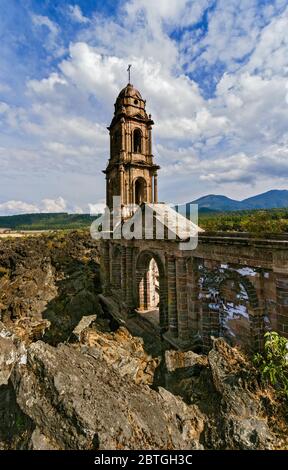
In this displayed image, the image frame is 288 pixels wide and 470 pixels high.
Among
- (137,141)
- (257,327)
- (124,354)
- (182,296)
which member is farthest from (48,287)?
→ (257,327)

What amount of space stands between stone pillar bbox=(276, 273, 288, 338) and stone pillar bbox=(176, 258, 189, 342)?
4.91m

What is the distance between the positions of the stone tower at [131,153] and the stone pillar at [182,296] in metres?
11.3

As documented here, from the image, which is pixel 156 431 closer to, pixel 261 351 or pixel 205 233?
pixel 261 351

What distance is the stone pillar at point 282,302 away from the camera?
7703 millimetres

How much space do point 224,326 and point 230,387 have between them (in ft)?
16.3

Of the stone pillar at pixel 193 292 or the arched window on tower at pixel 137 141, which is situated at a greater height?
the arched window on tower at pixel 137 141

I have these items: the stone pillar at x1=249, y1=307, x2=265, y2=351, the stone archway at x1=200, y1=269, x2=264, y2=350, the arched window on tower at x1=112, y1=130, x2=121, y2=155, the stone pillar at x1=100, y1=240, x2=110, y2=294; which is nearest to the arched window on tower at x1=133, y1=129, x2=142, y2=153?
the arched window on tower at x1=112, y1=130, x2=121, y2=155

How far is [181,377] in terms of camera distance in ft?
25.9

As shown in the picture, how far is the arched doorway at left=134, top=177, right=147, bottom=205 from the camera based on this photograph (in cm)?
2308

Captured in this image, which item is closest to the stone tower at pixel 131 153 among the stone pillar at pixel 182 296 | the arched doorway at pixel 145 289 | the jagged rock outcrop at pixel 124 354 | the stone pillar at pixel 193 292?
the arched doorway at pixel 145 289

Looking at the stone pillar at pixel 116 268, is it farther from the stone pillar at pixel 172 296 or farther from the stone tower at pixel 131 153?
the stone pillar at pixel 172 296

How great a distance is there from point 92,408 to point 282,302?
6.31 meters

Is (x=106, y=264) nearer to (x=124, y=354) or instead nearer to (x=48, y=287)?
(x=48, y=287)

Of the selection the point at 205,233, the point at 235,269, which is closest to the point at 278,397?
the point at 235,269
